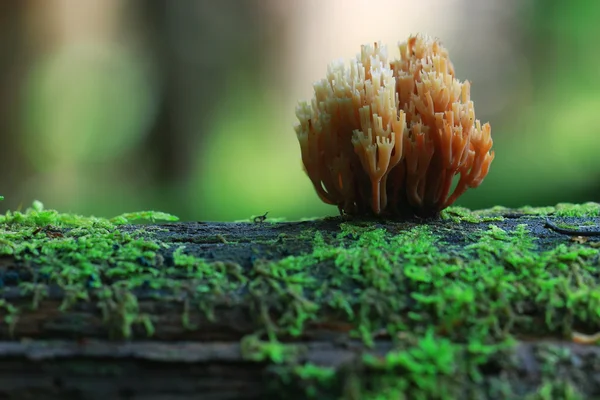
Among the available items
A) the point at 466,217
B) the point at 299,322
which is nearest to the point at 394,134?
the point at 466,217

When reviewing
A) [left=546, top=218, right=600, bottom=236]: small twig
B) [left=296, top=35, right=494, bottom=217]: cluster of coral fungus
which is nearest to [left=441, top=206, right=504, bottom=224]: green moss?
[left=296, top=35, right=494, bottom=217]: cluster of coral fungus

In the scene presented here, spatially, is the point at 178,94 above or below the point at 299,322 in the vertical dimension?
above

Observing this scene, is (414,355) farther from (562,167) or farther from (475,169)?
(562,167)

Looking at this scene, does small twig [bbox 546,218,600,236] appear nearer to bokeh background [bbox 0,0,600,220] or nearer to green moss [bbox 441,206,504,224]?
green moss [bbox 441,206,504,224]

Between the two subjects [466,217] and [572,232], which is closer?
[572,232]

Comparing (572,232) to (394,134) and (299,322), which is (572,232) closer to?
(394,134)

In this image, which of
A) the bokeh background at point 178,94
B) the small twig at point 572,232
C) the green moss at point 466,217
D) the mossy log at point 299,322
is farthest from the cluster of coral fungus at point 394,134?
the bokeh background at point 178,94
